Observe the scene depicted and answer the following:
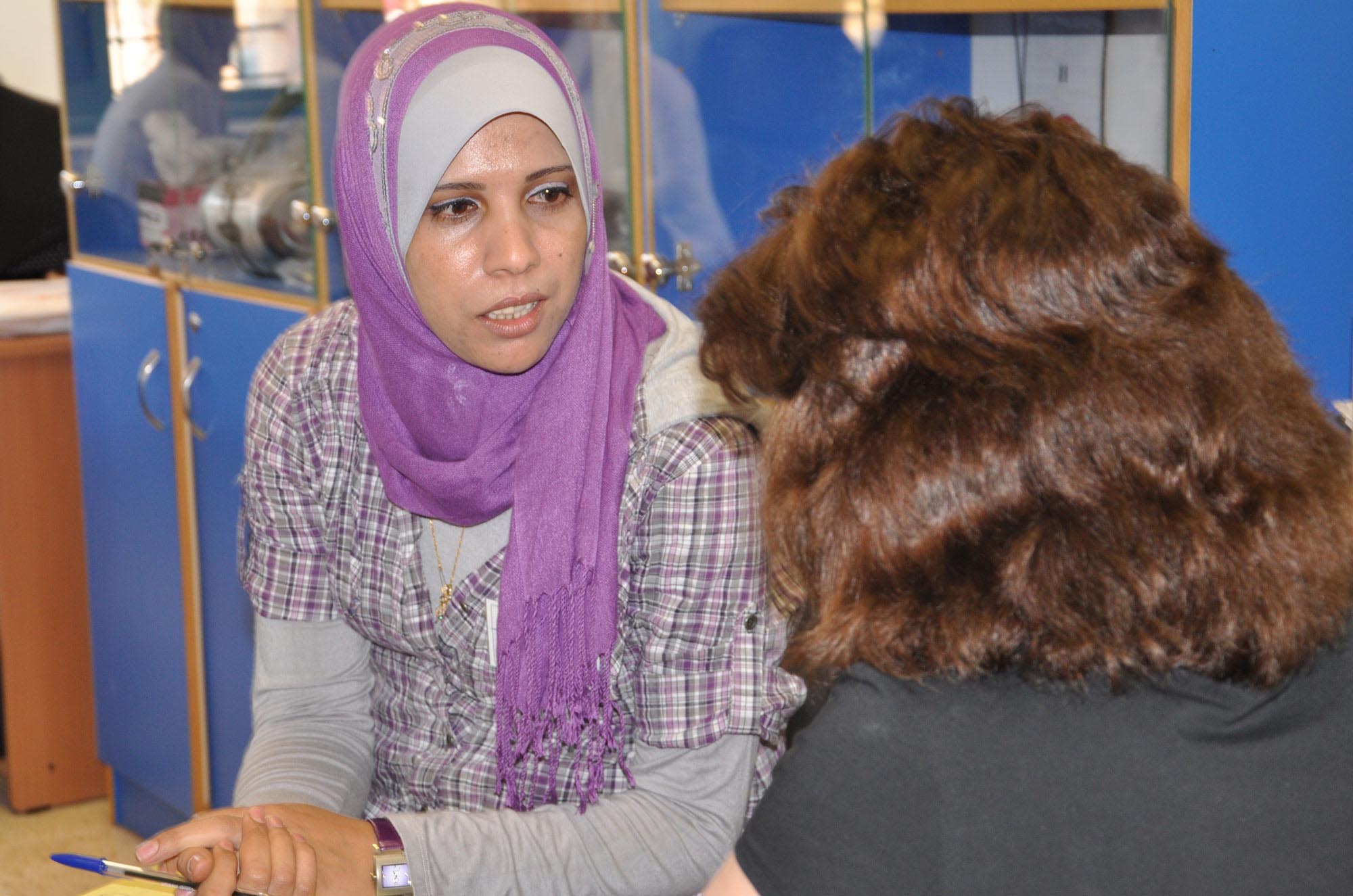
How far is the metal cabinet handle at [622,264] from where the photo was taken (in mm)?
1896

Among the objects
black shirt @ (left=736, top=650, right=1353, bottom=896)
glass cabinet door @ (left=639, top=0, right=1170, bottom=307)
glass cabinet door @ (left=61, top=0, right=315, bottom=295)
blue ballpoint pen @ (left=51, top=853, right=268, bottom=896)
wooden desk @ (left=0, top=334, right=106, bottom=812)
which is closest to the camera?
black shirt @ (left=736, top=650, right=1353, bottom=896)

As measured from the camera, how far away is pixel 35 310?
2863mm

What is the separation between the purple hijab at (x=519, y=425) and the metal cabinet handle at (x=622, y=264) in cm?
45

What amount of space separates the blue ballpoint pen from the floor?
5.01 ft

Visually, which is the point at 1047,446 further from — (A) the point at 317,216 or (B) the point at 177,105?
(B) the point at 177,105

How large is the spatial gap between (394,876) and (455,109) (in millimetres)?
653

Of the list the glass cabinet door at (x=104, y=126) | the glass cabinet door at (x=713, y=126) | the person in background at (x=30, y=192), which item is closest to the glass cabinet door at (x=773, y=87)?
the glass cabinet door at (x=713, y=126)

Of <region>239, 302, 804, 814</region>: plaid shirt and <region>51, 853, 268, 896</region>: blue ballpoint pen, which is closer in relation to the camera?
<region>51, 853, 268, 896</region>: blue ballpoint pen

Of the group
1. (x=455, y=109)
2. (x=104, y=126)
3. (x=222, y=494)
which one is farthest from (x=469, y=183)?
(x=104, y=126)

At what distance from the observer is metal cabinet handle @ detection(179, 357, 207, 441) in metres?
2.44

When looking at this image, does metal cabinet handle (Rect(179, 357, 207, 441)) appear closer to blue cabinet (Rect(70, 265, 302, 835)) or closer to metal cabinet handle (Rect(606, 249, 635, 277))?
blue cabinet (Rect(70, 265, 302, 835))

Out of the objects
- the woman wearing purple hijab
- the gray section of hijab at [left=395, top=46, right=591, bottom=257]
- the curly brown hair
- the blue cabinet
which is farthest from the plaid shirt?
the blue cabinet

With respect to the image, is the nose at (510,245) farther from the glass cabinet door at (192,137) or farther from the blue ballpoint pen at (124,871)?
the glass cabinet door at (192,137)

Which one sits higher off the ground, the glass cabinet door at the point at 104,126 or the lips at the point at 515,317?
the glass cabinet door at the point at 104,126
